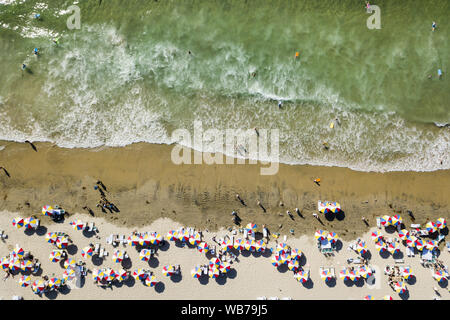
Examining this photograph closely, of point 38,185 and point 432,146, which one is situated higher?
point 432,146

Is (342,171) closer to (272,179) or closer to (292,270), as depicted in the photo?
(272,179)

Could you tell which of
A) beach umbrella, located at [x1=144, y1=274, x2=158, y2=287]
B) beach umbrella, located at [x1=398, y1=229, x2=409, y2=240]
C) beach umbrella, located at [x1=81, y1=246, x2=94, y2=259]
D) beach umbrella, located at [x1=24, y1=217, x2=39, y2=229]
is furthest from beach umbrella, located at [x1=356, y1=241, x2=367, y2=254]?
beach umbrella, located at [x1=24, y1=217, x2=39, y2=229]

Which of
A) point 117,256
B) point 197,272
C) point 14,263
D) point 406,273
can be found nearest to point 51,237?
point 14,263

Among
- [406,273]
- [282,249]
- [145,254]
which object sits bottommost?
[406,273]

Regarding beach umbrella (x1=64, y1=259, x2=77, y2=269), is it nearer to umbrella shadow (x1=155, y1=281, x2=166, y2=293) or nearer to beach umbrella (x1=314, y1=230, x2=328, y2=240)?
umbrella shadow (x1=155, y1=281, x2=166, y2=293)

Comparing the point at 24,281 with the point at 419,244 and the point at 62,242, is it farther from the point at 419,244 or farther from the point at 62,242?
the point at 419,244
